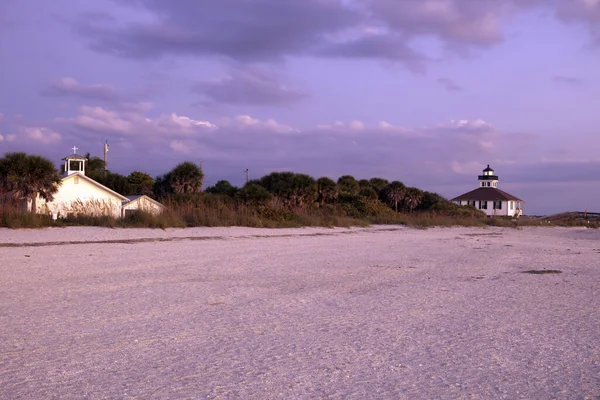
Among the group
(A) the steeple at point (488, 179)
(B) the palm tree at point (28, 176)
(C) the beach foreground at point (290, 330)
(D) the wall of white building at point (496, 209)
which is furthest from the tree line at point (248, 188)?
(A) the steeple at point (488, 179)

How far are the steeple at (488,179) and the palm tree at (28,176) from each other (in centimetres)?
6145

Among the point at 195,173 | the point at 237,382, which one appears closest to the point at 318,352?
the point at 237,382

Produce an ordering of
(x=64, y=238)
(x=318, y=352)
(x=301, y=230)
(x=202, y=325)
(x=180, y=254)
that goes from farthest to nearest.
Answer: (x=301, y=230)
(x=64, y=238)
(x=180, y=254)
(x=202, y=325)
(x=318, y=352)

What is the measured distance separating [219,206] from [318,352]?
19.3m

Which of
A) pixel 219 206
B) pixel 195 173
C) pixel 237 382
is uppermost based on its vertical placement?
pixel 195 173

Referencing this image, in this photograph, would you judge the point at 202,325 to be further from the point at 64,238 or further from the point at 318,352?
the point at 64,238

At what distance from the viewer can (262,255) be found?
45.6 feet

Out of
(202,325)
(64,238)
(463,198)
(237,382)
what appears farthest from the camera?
(463,198)

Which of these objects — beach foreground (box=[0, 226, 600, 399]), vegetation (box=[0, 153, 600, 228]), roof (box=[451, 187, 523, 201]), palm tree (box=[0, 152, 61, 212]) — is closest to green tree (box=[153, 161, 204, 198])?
vegetation (box=[0, 153, 600, 228])

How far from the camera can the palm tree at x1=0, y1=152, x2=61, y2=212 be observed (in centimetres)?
2553

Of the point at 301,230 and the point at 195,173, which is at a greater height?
the point at 195,173

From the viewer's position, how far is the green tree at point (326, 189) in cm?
4081

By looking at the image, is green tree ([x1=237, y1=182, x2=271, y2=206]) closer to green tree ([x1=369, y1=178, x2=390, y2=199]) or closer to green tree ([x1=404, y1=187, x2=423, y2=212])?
green tree ([x1=369, y1=178, x2=390, y2=199])

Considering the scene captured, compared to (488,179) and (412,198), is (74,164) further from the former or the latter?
(488,179)
